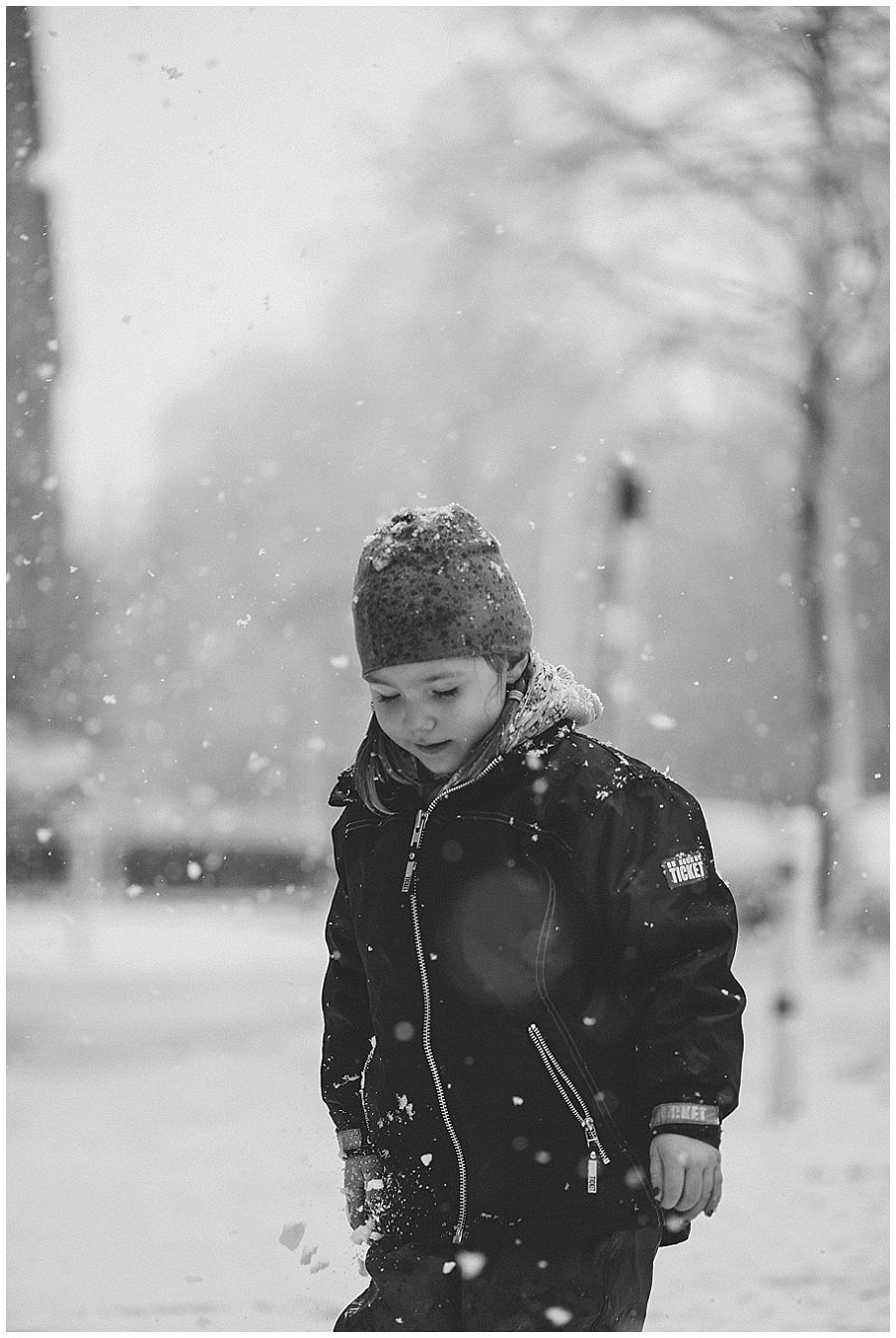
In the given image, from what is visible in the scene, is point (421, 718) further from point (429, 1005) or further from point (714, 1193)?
point (714, 1193)

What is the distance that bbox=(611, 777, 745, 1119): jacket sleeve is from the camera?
70.0 inches

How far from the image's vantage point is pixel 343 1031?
6.98 ft

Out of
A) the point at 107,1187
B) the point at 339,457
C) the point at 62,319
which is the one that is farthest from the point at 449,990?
the point at 339,457

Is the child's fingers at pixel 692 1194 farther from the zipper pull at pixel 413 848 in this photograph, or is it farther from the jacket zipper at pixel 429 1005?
the zipper pull at pixel 413 848

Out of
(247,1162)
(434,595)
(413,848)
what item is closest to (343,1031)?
(413,848)

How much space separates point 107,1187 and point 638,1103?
2.84 m

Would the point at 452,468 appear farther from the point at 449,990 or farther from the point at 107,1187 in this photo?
the point at 449,990

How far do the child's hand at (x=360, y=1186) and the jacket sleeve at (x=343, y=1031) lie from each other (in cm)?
6

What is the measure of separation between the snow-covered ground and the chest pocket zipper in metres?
0.66

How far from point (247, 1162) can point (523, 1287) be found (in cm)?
286

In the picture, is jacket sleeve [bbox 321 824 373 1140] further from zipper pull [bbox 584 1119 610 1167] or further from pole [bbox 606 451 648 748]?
pole [bbox 606 451 648 748]

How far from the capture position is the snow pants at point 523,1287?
5.89 ft

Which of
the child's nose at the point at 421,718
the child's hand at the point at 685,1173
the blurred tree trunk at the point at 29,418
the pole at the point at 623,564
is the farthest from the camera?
the blurred tree trunk at the point at 29,418

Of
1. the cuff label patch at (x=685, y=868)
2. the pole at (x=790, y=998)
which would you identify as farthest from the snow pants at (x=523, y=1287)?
the pole at (x=790, y=998)
